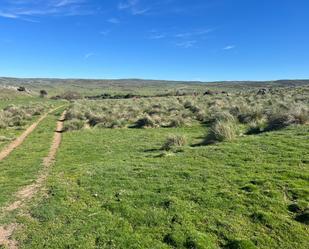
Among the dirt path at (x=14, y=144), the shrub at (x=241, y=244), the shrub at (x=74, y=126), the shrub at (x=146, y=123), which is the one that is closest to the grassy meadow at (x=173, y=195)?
the shrub at (x=241, y=244)

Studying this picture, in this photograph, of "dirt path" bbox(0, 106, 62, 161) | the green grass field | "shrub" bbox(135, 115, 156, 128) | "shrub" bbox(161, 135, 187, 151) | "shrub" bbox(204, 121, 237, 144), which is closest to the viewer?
the green grass field

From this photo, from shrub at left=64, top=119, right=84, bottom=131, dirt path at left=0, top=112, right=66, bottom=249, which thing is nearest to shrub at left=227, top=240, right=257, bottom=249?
dirt path at left=0, top=112, right=66, bottom=249

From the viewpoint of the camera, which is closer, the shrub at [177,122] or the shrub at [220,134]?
the shrub at [220,134]

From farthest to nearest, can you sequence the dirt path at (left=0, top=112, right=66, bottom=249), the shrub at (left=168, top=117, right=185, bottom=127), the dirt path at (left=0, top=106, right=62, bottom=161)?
the shrub at (left=168, top=117, right=185, bottom=127), the dirt path at (left=0, top=106, right=62, bottom=161), the dirt path at (left=0, top=112, right=66, bottom=249)

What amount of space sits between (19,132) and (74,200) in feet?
64.6

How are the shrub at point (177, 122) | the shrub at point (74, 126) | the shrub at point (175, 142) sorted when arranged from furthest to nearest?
1. the shrub at point (74, 126)
2. the shrub at point (177, 122)
3. the shrub at point (175, 142)

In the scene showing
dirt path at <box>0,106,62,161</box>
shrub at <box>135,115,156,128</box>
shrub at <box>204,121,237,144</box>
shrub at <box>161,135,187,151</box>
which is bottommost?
dirt path at <box>0,106,62,161</box>

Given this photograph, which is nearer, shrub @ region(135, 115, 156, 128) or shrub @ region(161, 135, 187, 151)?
shrub @ region(161, 135, 187, 151)

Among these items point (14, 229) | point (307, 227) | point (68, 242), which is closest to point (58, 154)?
point (14, 229)

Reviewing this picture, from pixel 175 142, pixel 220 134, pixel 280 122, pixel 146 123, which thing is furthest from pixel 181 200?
pixel 146 123

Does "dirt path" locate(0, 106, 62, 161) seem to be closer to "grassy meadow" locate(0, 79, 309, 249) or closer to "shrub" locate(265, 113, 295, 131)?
"grassy meadow" locate(0, 79, 309, 249)

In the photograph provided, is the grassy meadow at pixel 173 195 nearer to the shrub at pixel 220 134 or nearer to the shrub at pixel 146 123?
the shrub at pixel 220 134

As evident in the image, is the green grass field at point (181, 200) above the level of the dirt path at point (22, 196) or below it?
above

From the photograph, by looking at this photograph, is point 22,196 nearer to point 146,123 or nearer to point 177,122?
point 177,122
